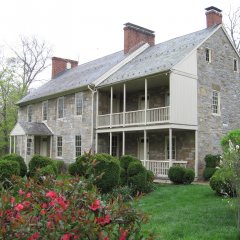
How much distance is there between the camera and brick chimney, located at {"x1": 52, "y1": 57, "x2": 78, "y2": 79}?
107ft

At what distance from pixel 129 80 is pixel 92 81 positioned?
331cm

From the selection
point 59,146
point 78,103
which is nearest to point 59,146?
point 59,146

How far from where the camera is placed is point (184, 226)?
7441 millimetres

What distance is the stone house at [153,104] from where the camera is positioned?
18109 mm

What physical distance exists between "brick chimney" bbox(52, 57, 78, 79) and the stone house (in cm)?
611

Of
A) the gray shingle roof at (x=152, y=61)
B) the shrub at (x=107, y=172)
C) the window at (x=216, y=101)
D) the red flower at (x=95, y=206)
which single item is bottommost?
the shrub at (x=107, y=172)

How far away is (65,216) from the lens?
293cm

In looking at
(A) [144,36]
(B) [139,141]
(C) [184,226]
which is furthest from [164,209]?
(A) [144,36]

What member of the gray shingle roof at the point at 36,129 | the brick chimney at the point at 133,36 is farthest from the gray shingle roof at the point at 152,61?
the gray shingle roof at the point at 36,129

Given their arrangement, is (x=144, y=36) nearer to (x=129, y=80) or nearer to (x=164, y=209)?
(x=129, y=80)

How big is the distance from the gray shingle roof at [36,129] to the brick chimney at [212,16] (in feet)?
43.5

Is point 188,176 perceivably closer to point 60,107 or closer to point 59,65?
point 60,107

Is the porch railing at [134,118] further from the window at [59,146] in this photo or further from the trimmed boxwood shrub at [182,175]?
the window at [59,146]

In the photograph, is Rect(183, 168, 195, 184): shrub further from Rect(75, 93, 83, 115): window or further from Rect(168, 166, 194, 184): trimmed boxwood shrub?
Rect(75, 93, 83, 115): window
